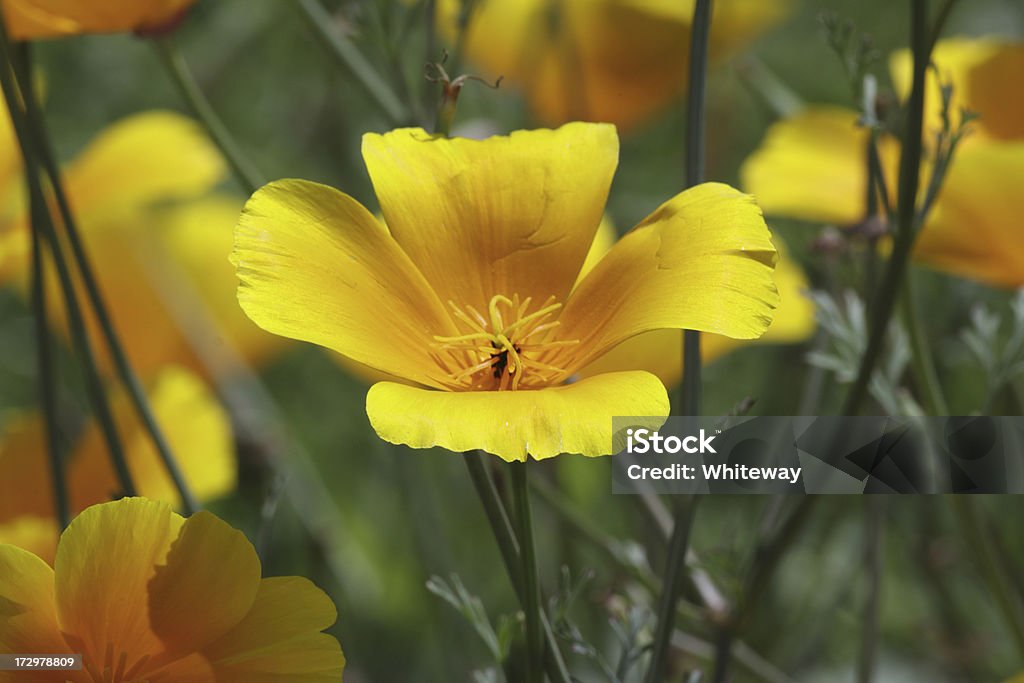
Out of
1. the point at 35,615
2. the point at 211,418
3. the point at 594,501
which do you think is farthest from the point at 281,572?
the point at 35,615

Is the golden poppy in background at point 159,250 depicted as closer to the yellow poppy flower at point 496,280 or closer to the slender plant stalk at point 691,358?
the yellow poppy flower at point 496,280

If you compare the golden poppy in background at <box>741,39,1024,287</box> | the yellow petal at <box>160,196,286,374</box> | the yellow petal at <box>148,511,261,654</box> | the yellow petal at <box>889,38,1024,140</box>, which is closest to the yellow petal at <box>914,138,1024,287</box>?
the golden poppy in background at <box>741,39,1024,287</box>

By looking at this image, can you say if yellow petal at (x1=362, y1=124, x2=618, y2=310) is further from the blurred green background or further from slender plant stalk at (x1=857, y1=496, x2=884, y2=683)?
slender plant stalk at (x1=857, y1=496, x2=884, y2=683)

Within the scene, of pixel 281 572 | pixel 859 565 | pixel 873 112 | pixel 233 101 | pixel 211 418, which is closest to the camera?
pixel 873 112

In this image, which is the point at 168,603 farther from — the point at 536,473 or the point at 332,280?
the point at 536,473

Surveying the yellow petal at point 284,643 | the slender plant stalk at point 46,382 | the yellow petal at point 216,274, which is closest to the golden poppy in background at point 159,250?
the yellow petal at point 216,274

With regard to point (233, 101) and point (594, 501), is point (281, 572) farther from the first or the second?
point (233, 101)
